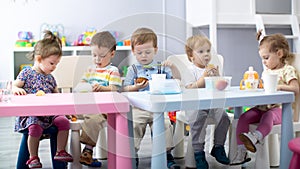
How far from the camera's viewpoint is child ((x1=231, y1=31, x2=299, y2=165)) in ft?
5.99

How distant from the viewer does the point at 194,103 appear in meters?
1.45

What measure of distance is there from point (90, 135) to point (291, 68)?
1.05m

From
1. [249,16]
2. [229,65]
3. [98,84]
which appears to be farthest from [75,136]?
[229,65]

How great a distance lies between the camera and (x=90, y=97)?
1.60 m

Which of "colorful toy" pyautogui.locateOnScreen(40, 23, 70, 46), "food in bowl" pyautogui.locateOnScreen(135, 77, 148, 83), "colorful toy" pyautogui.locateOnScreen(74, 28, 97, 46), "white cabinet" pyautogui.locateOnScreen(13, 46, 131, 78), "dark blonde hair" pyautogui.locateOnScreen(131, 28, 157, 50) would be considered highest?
"colorful toy" pyautogui.locateOnScreen(40, 23, 70, 46)

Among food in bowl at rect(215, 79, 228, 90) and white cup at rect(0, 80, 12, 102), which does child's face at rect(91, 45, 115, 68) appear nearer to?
white cup at rect(0, 80, 12, 102)

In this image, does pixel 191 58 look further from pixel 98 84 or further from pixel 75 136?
pixel 75 136

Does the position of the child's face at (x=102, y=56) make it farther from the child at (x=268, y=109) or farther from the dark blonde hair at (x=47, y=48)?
the child at (x=268, y=109)

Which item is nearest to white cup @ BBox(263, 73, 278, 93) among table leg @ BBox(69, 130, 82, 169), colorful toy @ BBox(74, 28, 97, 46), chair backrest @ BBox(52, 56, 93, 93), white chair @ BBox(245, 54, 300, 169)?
white chair @ BBox(245, 54, 300, 169)

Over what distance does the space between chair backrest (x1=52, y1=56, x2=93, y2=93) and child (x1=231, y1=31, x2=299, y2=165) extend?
898 mm

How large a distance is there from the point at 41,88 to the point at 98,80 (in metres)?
0.30

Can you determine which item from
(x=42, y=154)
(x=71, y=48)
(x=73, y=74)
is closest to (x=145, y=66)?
(x=73, y=74)

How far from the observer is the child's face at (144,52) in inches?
82.5

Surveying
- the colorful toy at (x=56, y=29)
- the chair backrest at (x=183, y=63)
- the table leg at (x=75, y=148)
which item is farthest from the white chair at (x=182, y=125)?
the colorful toy at (x=56, y=29)
